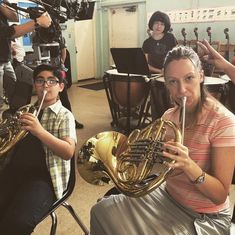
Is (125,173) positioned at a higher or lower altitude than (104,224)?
higher

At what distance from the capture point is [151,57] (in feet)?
11.9

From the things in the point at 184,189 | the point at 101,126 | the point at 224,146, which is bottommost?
the point at 101,126

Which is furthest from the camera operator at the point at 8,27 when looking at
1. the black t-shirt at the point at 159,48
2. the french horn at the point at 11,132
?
the black t-shirt at the point at 159,48

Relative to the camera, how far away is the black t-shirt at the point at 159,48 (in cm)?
357

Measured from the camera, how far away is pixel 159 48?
11.8ft

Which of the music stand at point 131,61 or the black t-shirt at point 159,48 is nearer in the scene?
the music stand at point 131,61

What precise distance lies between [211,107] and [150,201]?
1.37 feet

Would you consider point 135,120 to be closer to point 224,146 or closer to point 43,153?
point 43,153

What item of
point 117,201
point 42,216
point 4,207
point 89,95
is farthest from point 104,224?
point 89,95

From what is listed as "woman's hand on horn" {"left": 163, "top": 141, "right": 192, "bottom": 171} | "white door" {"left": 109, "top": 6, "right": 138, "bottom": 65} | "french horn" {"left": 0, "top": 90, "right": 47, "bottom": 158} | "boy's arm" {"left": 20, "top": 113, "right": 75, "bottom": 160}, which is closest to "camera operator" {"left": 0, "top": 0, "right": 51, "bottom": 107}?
"french horn" {"left": 0, "top": 90, "right": 47, "bottom": 158}

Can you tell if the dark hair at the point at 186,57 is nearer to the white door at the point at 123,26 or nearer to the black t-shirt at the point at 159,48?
the black t-shirt at the point at 159,48

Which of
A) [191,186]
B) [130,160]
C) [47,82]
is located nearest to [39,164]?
[47,82]

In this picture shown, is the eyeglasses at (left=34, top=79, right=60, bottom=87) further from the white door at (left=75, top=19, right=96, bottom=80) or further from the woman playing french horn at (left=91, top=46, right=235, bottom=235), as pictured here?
the white door at (left=75, top=19, right=96, bottom=80)

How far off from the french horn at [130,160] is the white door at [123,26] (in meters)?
5.44
